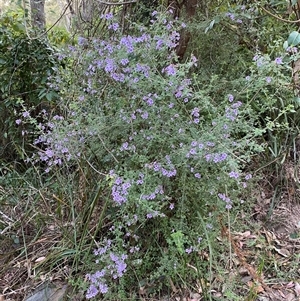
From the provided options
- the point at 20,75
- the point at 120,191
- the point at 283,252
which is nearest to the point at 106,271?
the point at 120,191

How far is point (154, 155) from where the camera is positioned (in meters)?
1.53

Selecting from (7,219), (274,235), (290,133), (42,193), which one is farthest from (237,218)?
(7,219)

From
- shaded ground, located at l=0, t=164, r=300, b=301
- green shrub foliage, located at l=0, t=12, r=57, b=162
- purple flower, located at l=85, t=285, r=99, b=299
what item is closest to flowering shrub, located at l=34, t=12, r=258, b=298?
purple flower, located at l=85, t=285, r=99, b=299

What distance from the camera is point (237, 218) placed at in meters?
1.87

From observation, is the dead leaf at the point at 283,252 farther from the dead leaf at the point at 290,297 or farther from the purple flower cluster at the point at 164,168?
the purple flower cluster at the point at 164,168

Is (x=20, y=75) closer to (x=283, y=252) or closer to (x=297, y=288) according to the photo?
(x=283, y=252)

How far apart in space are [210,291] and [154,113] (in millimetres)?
783

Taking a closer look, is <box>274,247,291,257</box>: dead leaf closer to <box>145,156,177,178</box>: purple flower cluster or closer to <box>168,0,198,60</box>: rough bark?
<box>145,156,177,178</box>: purple flower cluster

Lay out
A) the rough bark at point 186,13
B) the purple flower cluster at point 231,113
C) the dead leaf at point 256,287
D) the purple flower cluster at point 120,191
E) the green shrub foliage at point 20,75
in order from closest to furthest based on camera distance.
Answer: the purple flower cluster at point 120,191 < the purple flower cluster at point 231,113 < the dead leaf at point 256,287 < the rough bark at point 186,13 < the green shrub foliage at point 20,75

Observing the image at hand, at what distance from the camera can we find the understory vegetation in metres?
1.48

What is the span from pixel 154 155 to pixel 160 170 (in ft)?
0.36

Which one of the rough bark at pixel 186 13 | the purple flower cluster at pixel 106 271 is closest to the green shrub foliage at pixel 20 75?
the rough bark at pixel 186 13

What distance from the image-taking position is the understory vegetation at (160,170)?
1.48m

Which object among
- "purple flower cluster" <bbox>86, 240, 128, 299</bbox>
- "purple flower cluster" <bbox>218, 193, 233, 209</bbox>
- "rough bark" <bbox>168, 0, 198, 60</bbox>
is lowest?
"purple flower cluster" <bbox>86, 240, 128, 299</bbox>
